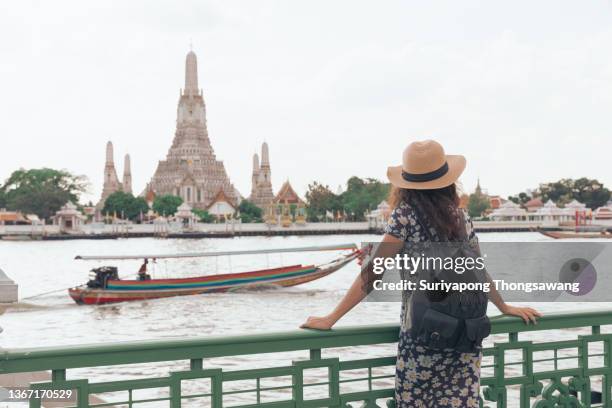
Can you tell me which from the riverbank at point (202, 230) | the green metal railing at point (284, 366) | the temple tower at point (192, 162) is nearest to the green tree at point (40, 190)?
the riverbank at point (202, 230)

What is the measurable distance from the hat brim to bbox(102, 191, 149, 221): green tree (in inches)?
3645

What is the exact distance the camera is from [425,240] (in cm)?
286

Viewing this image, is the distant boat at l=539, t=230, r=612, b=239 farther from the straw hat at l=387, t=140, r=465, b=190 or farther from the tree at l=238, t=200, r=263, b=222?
the straw hat at l=387, t=140, r=465, b=190

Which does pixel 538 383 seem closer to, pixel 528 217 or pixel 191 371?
pixel 191 371

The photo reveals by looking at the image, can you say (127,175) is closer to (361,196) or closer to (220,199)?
(220,199)

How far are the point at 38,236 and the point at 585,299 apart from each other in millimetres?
66654

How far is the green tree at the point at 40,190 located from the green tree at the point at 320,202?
26.3 m

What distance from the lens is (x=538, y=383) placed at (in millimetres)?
3418

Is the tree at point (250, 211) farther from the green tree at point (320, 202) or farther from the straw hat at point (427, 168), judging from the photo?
the straw hat at point (427, 168)

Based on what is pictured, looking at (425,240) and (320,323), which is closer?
(425,240)

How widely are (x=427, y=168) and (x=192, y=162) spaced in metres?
106

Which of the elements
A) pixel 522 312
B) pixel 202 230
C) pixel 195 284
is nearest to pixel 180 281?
pixel 195 284

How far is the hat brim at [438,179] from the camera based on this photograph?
2867mm

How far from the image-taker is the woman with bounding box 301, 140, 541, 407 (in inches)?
111
